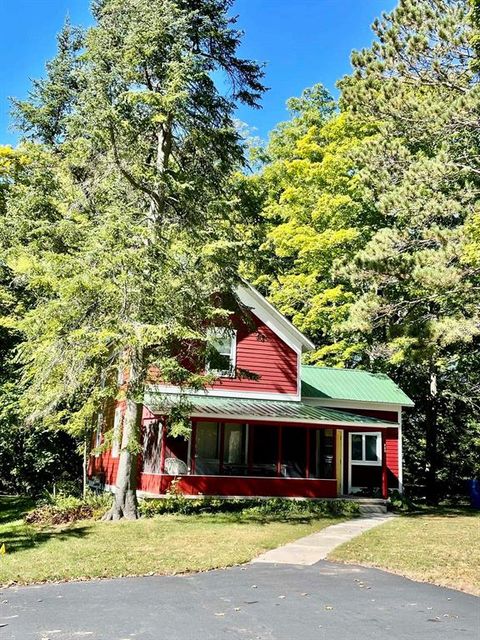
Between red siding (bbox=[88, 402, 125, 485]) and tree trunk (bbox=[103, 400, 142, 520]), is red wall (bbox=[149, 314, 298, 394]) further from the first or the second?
tree trunk (bbox=[103, 400, 142, 520])

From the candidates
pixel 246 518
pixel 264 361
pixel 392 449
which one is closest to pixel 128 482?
pixel 246 518

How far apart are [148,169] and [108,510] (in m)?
8.50

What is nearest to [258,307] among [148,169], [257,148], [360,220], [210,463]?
[210,463]

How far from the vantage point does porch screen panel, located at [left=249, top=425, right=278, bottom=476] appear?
18.4 meters

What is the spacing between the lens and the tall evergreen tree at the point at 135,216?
42.1 feet

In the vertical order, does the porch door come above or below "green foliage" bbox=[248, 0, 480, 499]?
below

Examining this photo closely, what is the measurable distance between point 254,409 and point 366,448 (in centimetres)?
612

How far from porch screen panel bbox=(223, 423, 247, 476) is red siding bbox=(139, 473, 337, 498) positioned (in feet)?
2.91

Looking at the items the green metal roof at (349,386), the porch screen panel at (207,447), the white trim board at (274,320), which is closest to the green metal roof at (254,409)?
the porch screen panel at (207,447)

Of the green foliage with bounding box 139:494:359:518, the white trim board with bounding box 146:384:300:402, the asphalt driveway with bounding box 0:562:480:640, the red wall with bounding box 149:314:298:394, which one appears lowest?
the green foliage with bounding box 139:494:359:518

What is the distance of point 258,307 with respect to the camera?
766 inches

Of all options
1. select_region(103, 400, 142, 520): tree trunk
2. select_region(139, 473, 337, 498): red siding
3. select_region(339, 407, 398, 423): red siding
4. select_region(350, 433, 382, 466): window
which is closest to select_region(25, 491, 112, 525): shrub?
select_region(103, 400, 142, 520): tree trunk

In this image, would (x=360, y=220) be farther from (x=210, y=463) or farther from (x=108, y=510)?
(x=108, y=510)

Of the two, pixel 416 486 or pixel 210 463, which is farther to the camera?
pixel 416 486
